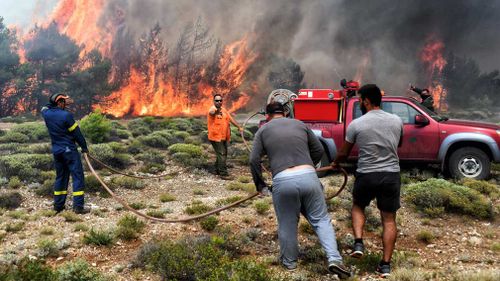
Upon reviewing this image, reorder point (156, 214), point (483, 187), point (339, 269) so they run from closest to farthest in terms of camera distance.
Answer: point (339, 269) < point (156, 214) < point (483, 187)

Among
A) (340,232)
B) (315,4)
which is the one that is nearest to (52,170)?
(340,232)

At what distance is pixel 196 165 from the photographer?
1201cm

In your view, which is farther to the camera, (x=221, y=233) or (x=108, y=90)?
(x=108, y=90)

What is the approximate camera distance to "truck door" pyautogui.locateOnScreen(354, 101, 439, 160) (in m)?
9.02

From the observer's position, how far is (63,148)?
7.23 meters

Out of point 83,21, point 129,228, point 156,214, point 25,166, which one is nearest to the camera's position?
point 129,228

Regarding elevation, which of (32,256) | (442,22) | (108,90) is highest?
(442,22)

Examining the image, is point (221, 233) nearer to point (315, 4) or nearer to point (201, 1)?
point (201, 1)

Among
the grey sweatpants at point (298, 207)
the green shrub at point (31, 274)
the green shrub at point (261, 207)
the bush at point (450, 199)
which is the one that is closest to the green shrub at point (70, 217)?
the green shrub at point (31, 274)

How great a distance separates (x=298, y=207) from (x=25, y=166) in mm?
8626

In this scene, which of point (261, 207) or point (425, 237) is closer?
point (425, 237)

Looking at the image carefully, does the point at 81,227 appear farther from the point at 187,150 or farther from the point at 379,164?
the point at 187,150

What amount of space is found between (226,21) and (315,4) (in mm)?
12441

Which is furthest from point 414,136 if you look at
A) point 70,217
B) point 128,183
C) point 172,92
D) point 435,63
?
point 435,63
